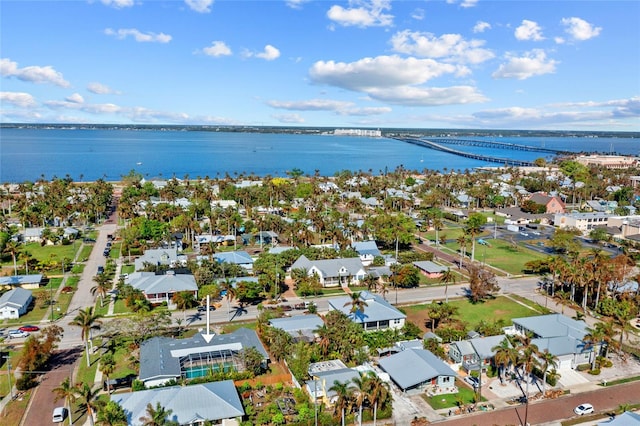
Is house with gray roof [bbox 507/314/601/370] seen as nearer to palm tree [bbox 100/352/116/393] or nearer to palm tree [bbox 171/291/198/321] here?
palm tree [bbox 171/291/198/321]

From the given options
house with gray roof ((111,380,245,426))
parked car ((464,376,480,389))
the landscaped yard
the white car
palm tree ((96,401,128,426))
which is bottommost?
the landscaped yard

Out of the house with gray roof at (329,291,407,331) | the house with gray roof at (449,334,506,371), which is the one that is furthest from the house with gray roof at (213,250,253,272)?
the house with gray roof at (449,334,506,371)

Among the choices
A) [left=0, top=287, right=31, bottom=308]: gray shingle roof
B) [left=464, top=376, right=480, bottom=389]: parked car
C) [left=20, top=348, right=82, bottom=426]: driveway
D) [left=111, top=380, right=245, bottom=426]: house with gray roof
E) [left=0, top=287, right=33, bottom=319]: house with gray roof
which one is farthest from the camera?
[left=0, top=287, right=31, bottom=308]: gray shingle roof

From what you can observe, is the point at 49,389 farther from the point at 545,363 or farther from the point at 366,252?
the point at 366,252

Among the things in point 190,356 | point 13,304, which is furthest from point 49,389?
point 13,304

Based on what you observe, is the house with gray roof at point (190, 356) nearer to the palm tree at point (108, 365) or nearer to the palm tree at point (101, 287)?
the palm tree at point (108, 365)

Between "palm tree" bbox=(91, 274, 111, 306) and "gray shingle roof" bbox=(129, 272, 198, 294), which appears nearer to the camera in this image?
"palm tree" bbox=(91, 274, 111, 306)

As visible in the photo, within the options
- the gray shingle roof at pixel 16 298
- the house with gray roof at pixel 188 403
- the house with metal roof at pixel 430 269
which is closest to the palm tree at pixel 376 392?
the house with gray roof at pixel 188 403
